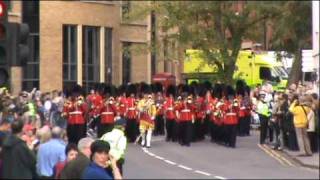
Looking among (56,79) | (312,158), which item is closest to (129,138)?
(312,158)

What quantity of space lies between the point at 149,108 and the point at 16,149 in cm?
1665

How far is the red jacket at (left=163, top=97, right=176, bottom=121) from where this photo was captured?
97.9 feet

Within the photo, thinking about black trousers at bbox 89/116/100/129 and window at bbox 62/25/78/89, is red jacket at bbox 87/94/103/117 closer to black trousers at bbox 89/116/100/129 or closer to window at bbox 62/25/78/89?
black trousers at bbox 89/116/100/129

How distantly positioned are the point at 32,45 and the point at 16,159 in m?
42.3

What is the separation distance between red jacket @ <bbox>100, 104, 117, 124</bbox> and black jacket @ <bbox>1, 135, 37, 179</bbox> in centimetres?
1638

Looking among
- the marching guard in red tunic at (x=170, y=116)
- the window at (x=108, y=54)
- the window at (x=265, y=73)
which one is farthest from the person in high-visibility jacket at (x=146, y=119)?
the window at (x=108, y=54)

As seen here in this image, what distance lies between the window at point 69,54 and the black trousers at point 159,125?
2062 centimetres

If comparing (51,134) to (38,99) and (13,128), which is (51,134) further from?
(38,99)

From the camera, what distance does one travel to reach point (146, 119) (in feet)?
91.5

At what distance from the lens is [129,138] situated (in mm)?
30078

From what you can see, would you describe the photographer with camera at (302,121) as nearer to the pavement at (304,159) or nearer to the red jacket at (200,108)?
the pavement at (304,159)

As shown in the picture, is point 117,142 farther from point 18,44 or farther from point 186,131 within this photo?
point 186,131

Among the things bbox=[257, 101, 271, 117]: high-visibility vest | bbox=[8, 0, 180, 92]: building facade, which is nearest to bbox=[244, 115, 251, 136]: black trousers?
bbox=[257, 101, 271, 117]: high-visibility vest

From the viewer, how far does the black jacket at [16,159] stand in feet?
38.0
